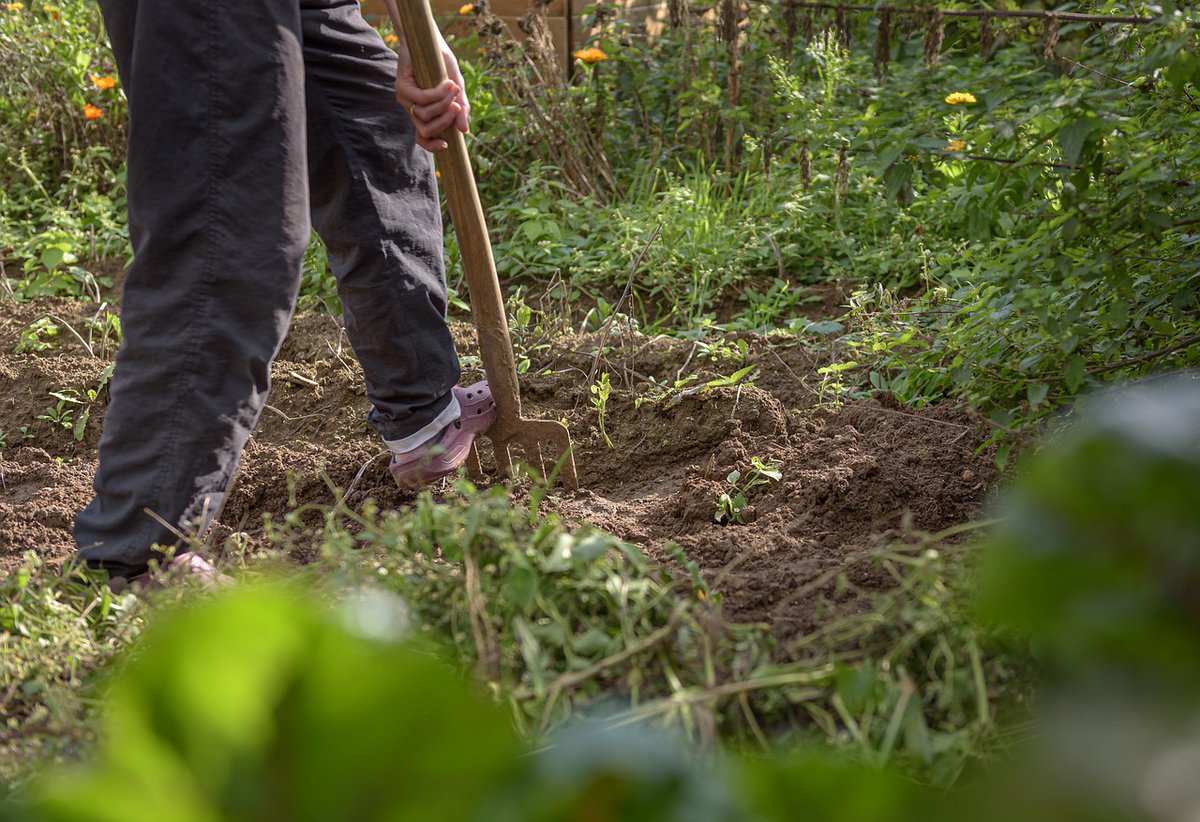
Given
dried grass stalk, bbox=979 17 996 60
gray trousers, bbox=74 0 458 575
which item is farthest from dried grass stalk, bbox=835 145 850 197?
gray trousers, bbox=74 0 458 575

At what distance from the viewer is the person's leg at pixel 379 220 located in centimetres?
250

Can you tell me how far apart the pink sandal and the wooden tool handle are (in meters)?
0.04

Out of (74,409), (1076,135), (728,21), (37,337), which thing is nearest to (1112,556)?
(1076,135)

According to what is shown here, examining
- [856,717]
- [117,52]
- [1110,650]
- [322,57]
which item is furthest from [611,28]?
[1110,650]

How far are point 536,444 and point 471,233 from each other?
538 millimetres

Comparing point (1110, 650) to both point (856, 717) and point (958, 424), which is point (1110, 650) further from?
point (958, 424)

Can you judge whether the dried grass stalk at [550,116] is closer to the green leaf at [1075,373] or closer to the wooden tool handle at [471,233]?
the wooden tool handle at [471,233]

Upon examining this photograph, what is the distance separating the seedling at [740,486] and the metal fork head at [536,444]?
43cm

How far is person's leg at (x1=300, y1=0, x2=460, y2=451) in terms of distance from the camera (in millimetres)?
2504

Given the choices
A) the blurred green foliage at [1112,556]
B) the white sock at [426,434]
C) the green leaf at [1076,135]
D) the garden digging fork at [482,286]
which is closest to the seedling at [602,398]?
the garden digging fork at [482,286]

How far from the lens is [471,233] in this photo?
2.58 meters

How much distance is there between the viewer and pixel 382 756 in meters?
0.34

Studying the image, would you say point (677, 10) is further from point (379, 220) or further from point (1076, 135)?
point (1076, 135)

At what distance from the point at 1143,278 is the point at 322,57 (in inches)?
71.9
